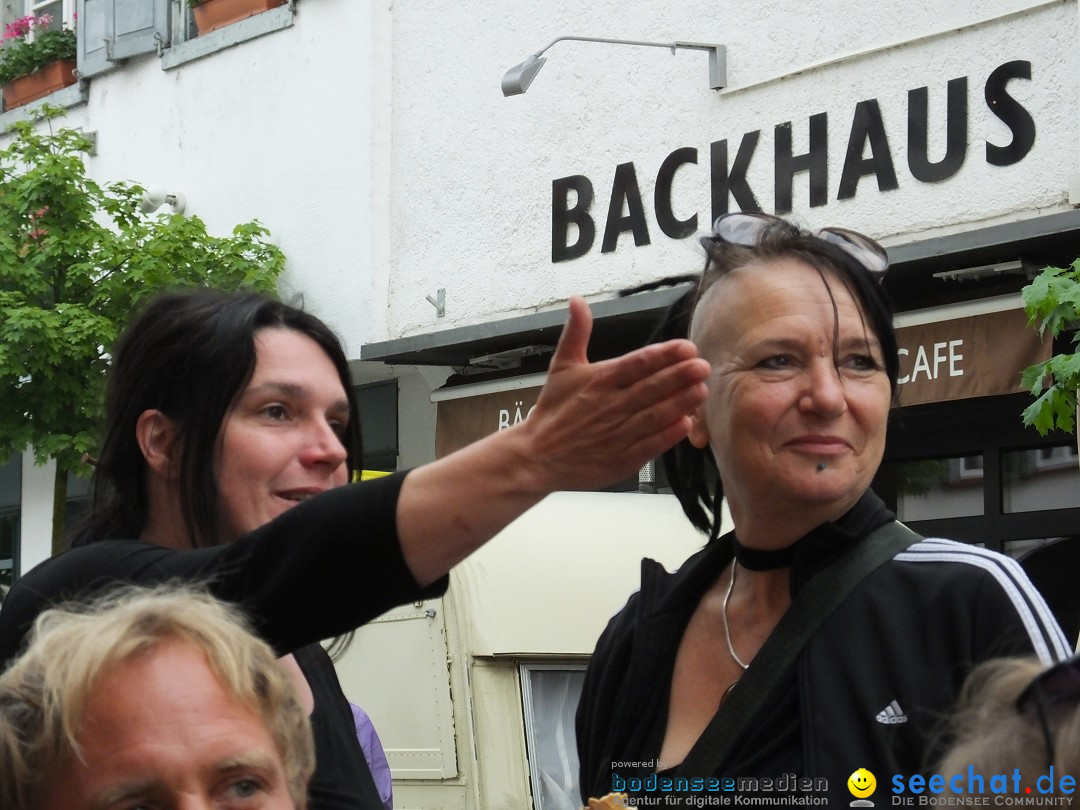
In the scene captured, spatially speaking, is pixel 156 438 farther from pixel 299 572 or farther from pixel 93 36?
pixel 93 36

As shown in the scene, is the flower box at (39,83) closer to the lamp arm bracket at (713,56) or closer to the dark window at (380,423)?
the dark window at (380,423)

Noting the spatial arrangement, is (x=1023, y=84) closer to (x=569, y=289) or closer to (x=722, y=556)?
(x=569, y=289)

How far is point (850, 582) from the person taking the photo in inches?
92.4

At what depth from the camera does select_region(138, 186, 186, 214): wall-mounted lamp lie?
13679mm

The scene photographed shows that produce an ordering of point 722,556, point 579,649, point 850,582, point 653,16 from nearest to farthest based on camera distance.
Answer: point 850,582
point 722,556
point 579,649
point 653,16

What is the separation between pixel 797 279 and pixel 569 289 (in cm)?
848

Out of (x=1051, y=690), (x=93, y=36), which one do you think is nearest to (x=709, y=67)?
(x=93, y=36)

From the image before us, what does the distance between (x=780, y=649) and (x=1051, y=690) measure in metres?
0.98

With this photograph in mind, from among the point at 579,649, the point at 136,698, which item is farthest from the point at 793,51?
the point at 136,698

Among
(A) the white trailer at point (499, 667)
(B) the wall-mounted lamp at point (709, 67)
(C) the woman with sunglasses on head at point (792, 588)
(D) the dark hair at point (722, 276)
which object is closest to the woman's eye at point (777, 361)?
(C) the woman with sunglasses on head at point (792, 588)

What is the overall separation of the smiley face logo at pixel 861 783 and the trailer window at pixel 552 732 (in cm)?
369

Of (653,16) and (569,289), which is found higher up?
(653,16)

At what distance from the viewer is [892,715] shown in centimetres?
219


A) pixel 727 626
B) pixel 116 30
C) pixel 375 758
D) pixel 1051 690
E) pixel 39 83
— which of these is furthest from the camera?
pixel 39 83
